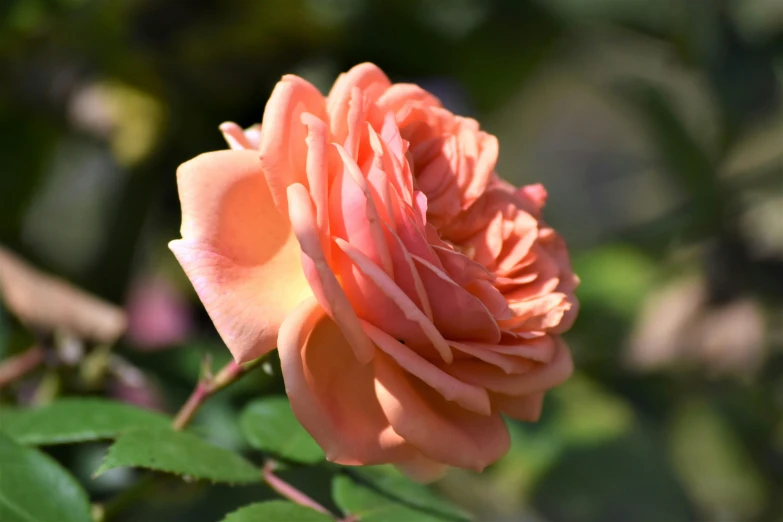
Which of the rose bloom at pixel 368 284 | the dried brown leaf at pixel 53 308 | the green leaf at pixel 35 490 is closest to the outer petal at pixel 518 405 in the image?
the rose bloom at pixel 368 284

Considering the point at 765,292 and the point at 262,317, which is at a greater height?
the point at 262,317

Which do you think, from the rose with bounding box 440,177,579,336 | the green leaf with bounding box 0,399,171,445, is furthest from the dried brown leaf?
the rose with bounding box 440,177,579,336

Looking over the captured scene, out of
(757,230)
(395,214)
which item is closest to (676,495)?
(757,230)

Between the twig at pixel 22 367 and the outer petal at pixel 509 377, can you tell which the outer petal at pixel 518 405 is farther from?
the twig at pixel 22 367

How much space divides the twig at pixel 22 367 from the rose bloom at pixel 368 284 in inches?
12.8

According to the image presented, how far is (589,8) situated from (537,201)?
2.80 ft

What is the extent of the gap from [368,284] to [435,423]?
0.08 m

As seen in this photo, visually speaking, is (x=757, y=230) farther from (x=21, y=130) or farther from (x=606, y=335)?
(x=21, y=130)

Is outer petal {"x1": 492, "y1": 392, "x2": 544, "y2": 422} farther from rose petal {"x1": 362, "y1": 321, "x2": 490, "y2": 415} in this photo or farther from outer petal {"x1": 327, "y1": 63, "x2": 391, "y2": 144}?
outer petal {"x1": 327, "y1": 63, "x2": 391, "y2": 144}

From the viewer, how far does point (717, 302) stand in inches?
43.4

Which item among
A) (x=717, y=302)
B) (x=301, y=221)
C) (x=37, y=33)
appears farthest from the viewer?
(x=717, y=302)

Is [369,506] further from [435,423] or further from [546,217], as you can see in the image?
[546,217]

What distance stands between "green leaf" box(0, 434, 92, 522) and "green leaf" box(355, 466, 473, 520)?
0.17 meters

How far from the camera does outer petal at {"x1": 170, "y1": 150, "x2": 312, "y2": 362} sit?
0.39 meters
